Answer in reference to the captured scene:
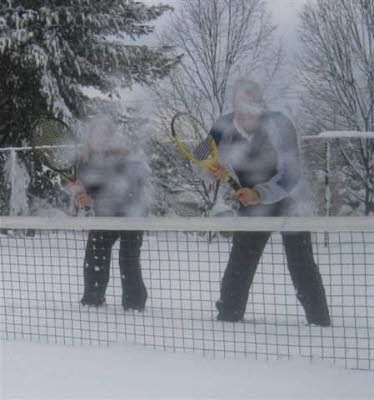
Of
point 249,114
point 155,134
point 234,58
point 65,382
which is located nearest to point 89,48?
point 155,134

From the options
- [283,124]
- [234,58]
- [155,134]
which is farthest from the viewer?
[234,58]

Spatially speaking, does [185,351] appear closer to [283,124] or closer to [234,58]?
[283,124]

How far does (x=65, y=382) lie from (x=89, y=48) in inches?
459

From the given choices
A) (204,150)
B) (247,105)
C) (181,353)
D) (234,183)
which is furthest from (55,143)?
(181,353)

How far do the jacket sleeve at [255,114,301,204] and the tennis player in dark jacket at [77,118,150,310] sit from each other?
0.89 m

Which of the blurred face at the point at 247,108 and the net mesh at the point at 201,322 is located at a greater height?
the blurred face at the point at 247,108

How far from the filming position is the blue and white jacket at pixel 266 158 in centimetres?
305

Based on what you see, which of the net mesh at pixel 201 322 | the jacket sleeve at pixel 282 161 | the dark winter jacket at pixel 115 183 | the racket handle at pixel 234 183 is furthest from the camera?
the dark winter jacket at pixel 115 183

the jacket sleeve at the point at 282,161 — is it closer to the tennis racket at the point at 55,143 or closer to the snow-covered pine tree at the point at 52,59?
the tennis racket at the point at 55,143

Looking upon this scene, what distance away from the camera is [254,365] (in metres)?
2.57

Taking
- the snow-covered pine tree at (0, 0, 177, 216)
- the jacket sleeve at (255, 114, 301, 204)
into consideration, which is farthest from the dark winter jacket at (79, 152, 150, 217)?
the snow-covered pine tree at (0, 0, 177, 216)

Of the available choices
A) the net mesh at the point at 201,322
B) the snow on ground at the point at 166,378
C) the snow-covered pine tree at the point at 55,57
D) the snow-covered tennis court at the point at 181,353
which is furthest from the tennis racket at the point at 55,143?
the snow-covered pine tree at the point at 55,57

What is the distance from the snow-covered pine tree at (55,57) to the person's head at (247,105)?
9232 millimetres

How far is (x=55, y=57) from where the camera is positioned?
12.3 m
